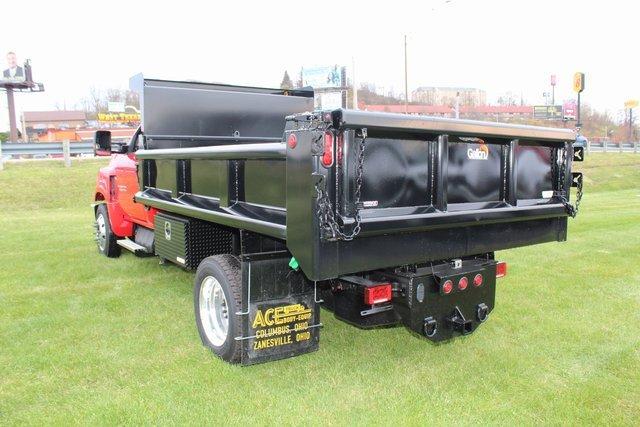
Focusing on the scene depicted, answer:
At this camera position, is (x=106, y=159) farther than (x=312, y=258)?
Yes

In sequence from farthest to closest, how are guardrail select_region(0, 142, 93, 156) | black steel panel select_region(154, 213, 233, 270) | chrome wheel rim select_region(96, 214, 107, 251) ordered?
guardrail select_region(0, 142, 93, 156)
chrome wheel rim select_region(96, 214, 107, 251)
black steel panel select_region(154, 213, 233, 270)

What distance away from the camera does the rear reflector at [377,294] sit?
3557mm

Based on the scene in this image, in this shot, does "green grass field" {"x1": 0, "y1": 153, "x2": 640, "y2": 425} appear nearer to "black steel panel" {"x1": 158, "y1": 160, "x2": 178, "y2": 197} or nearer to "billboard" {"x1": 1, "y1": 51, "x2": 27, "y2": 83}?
"black steel panel" {"x1": 158, "y1": 160, "x2": 178, "y2": 197}

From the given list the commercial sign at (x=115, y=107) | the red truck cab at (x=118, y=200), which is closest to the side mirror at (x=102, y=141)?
the red truck cab at (x=118, y=200)

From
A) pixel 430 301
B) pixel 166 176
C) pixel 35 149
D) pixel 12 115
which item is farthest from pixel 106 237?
pixel 12 115

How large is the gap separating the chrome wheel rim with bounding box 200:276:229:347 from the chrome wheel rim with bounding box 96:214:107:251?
3.81 metres

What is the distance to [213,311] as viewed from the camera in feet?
14.2

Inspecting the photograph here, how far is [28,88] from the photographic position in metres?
54.5

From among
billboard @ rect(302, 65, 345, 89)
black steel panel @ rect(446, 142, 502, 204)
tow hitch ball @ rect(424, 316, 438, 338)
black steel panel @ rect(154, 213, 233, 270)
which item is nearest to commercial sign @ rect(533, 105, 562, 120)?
billboard @ rect(302, 65, 345, 89)

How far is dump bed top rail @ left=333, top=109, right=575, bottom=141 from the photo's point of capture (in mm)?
2979

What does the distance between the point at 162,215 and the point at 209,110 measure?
1395 millimetres

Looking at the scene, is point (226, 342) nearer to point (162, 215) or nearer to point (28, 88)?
point (162, 215)

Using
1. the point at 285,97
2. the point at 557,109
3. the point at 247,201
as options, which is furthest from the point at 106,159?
the point at 557,109

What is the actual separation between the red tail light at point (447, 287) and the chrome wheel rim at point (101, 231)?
5.39 metres
